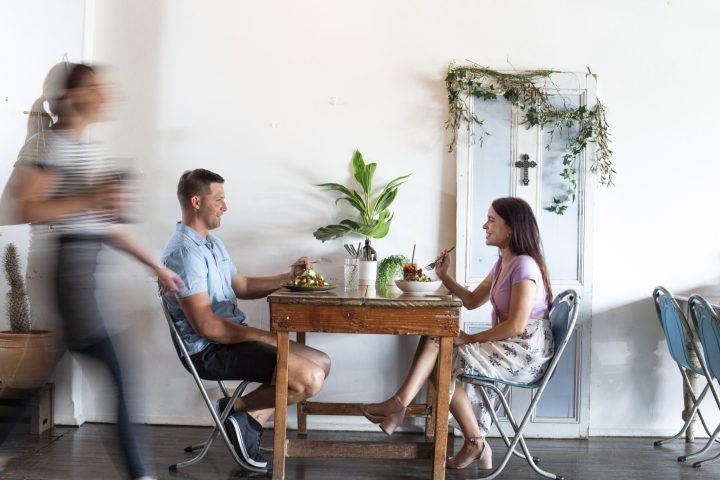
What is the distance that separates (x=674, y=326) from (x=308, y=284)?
192 cm

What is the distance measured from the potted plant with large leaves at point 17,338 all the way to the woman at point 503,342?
66.1 inches

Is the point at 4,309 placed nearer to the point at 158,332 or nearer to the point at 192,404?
the point at 158,332

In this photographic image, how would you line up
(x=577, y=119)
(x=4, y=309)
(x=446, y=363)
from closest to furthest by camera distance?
(x=446, y=363) < (x=4, y=309) < (x=577, y=119)

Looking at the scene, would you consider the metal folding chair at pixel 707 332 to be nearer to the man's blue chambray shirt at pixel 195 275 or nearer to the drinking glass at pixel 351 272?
the drinking glass at pixel 351 272

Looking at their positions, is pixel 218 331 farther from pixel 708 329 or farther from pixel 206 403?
pixel 708 329

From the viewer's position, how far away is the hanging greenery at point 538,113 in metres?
4.40

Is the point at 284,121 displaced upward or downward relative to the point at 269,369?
upward

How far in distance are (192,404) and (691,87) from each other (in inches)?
135

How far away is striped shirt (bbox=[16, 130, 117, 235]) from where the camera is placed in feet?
8.37

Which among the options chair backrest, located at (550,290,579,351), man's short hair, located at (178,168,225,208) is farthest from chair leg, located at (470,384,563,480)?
man's short hair, located at (178,168,225,208)

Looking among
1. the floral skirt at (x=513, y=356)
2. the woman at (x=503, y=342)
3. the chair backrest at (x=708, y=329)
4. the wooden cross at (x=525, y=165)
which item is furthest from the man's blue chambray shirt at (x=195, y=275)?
the chair backrest at (x=708, y=329)

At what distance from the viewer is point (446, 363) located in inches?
129

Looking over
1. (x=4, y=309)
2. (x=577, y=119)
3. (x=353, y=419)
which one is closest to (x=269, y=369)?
(x=353, y=419)

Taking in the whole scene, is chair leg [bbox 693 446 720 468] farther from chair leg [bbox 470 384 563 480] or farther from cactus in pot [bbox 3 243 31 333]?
cactus in pot [bbox 3 243 31 333]
